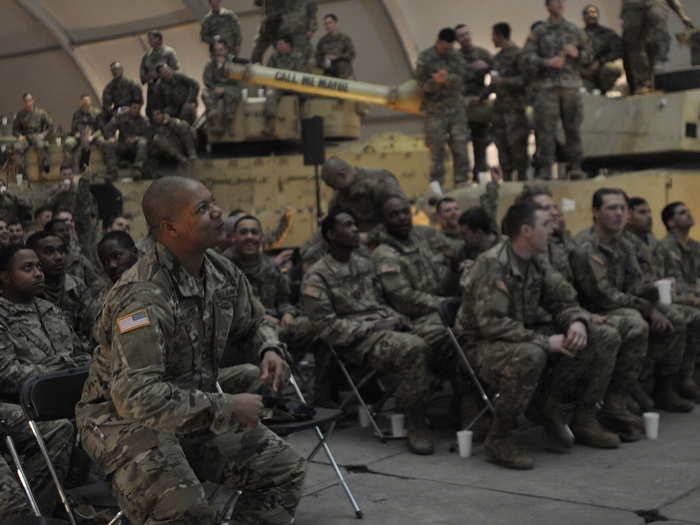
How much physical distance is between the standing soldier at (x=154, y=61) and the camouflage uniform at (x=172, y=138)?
0.68 meters

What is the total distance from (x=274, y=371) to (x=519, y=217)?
98.9 inches

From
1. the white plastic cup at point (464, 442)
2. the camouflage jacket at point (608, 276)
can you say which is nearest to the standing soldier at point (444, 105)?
the camouflage jacket at point (608, 276)

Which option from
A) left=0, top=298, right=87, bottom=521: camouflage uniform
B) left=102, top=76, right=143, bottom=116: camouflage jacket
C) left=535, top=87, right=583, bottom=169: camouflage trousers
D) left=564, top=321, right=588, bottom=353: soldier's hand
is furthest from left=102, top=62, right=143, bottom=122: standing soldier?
left=564, top=321, right=588, bottom=353: soldier's hand

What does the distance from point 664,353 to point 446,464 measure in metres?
2.13

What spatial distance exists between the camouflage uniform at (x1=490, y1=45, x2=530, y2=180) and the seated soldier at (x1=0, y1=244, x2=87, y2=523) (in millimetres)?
7082

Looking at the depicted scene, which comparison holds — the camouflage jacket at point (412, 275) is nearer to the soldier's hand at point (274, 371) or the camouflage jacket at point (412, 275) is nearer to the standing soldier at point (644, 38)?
the soldier's hand at point (274, 371)

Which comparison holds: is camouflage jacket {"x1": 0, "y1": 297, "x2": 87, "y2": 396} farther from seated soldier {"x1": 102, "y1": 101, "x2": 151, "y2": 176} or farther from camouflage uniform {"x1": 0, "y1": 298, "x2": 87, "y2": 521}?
seated soldier {"x1": 102, "y1": 101, "x2": 151, "y2": 176}

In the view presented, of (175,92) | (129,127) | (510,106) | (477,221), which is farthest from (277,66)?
(477,221)

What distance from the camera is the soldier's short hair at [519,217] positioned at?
5821mm

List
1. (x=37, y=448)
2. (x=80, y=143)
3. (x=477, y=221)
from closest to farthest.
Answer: (x=37, y=448), (x=477, y=221), (x=80, y=143)

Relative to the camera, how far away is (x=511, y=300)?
592 cm

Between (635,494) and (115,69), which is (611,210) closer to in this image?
(635,494)

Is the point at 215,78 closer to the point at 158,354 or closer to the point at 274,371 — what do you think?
the point at 274,371

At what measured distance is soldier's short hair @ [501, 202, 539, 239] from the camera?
5821mm
